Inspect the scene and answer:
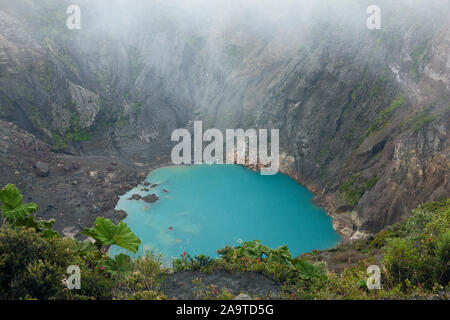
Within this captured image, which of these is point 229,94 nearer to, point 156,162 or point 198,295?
point 156,162

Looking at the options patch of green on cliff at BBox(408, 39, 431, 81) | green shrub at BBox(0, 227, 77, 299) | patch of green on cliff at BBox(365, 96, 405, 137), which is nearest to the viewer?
green shrub at BBox(0, 227, 77, 299)

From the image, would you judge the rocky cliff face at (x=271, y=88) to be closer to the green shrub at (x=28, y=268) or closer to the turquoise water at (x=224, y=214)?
the turquoise water at (x=224, y=214)

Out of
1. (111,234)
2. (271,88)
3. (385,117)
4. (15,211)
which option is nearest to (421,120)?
(385,117)

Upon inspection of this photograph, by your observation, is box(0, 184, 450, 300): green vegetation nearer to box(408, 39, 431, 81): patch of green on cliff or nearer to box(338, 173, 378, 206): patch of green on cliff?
box(338, 173, 378, 206): patch of green on cliff

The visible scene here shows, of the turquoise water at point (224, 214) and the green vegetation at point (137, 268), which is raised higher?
the turquoise water at point (224, 214)

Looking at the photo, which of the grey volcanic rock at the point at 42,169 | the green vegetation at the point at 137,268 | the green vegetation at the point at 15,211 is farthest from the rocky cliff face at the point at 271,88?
the green vegetation at the point at 15,211

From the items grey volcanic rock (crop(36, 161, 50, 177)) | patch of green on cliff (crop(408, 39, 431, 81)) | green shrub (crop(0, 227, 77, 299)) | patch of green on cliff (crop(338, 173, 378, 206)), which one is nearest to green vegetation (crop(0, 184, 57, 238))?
green shrub (crop(0, 227, 77, 299))

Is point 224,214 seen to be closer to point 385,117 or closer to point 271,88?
point 385,117
